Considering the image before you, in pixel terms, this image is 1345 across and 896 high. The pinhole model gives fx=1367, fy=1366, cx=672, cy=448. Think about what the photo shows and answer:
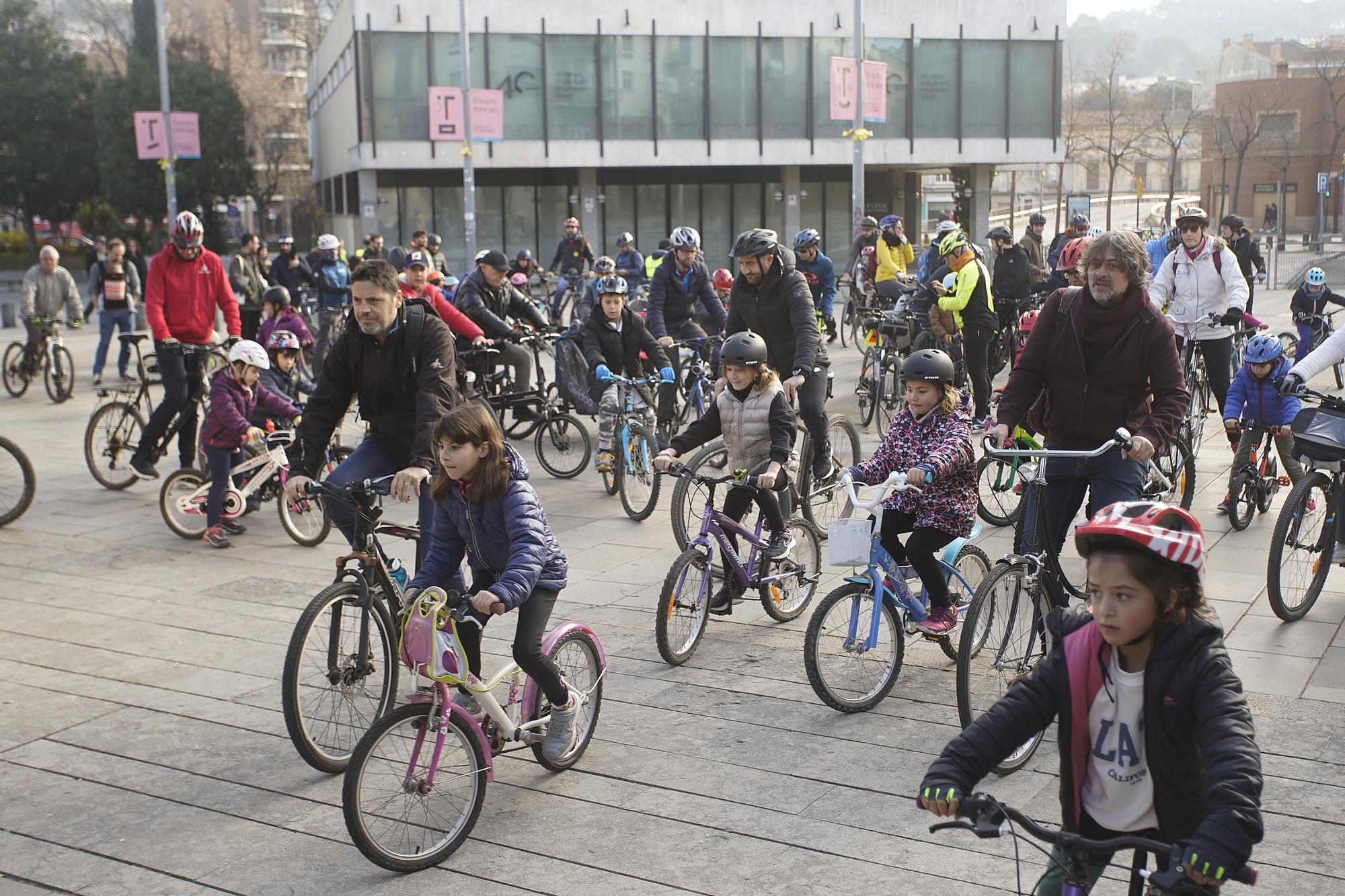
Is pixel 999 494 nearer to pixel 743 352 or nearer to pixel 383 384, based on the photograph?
pixel 743 352

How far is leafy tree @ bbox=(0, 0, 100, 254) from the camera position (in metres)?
49.1

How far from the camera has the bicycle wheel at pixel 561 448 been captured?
38.1 feet

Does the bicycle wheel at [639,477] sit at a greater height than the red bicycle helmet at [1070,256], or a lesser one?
lesser

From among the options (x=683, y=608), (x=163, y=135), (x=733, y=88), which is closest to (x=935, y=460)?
(x=683, y=608)

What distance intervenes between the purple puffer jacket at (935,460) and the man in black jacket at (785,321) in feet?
7.00

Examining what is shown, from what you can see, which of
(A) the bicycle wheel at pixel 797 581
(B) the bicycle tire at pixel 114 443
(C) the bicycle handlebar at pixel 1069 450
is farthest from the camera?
(B) the bicycle tire at pixel 114 443

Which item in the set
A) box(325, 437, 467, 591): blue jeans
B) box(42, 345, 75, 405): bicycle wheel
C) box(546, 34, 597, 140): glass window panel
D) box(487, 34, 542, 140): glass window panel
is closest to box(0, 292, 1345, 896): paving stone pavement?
box(325, 437, 467, 591): blue jeans

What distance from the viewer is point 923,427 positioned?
596 centimetres

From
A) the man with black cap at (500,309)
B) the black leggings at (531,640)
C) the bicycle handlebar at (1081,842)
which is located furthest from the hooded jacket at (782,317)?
the bicycle handlebar at (1081,842)

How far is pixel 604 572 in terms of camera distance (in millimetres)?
8367

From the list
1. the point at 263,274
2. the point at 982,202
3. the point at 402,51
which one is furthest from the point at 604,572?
the point at 982,202

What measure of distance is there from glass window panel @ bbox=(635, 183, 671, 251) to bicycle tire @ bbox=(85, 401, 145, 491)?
31648 mm

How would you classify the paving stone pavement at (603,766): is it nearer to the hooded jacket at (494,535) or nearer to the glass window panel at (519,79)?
the hooded jacket at (494,535)

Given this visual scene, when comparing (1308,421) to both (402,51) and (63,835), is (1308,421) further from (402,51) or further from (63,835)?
(402,51)
